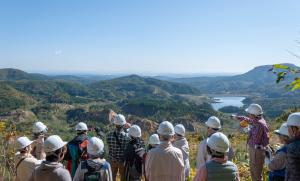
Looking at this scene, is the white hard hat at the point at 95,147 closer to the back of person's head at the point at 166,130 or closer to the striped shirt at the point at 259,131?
the back of person's head at the point at 166,130

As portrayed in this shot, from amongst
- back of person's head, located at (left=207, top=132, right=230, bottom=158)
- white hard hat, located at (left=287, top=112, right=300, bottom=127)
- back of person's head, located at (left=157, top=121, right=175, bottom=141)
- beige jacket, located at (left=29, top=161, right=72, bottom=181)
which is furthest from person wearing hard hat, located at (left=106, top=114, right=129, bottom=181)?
white hard hat, located at (left=287, top=112, right=300, bottom=127)

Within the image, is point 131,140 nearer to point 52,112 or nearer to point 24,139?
point 24,139

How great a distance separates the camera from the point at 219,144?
3469 mm

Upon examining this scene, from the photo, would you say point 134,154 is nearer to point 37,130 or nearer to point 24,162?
point 37,130

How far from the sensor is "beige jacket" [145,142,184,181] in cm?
472

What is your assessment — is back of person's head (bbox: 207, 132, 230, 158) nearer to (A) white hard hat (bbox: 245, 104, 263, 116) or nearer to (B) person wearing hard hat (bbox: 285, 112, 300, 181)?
(B) person wearing hard hat (bbox: 285, 112, 300, 181)

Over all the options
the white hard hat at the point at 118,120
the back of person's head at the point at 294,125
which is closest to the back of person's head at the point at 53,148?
the white hard hat at the point at 118,120

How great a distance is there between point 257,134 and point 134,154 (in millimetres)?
2443

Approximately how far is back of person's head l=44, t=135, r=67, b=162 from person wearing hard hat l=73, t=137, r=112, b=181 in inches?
12.4

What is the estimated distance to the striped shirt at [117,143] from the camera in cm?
605

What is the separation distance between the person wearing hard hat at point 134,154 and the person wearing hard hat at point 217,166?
84.1 inches

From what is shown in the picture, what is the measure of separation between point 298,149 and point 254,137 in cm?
282

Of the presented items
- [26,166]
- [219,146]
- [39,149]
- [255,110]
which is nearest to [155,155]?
[219,146]

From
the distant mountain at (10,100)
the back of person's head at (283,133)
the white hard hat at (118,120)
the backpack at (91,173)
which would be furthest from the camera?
the distant mountain at (10,100)
